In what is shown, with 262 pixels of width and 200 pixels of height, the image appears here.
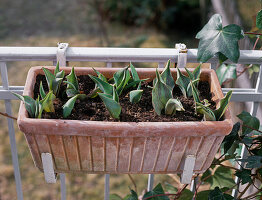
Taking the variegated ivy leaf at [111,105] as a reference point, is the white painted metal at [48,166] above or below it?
below

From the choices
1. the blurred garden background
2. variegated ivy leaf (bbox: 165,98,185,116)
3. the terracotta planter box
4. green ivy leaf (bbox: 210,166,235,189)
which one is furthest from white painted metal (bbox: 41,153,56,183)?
the blurred garden background

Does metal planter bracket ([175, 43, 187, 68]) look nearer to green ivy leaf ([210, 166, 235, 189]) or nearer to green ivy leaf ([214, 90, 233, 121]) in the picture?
green ivy leaf ([214, 90, 233, 121])

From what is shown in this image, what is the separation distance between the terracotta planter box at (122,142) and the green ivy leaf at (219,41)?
8cm

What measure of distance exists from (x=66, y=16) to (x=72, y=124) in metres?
3.78

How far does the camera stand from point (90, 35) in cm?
404

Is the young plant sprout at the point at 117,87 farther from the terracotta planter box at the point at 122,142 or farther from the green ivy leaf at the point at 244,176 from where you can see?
the green ivy leaf at the point at 244,176

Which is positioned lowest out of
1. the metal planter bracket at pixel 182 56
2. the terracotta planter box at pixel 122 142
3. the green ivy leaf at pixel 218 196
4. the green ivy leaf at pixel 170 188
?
the green ivy leaf at pixel 170 188

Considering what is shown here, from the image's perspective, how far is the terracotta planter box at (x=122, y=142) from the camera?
88cm

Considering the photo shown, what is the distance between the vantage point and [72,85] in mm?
997

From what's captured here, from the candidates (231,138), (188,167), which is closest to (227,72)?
(231,138)

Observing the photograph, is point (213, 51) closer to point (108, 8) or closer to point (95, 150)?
point (95, 150)

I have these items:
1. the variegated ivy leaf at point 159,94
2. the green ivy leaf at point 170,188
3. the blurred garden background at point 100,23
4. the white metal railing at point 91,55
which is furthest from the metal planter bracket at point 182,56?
the blurred garden background at point 100,23

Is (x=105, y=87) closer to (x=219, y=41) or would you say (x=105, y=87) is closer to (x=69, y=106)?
(x=69, y=106)

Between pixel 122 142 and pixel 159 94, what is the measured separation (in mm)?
157
